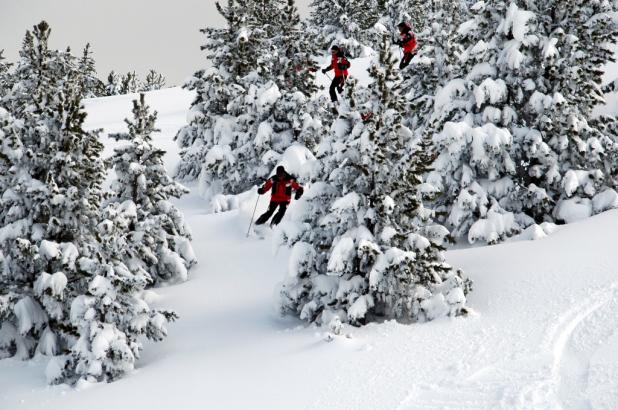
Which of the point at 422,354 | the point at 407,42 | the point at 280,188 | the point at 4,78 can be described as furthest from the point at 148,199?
the point at 4,78

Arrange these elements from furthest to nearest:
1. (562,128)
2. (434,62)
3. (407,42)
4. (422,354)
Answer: (407,42)
(434,62)
(562,128)
(422,354)

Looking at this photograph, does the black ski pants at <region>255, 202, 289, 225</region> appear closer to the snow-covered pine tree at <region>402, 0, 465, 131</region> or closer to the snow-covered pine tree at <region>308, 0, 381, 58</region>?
the snow-covered pine tree at <region>402, 0, 465, 131</region>

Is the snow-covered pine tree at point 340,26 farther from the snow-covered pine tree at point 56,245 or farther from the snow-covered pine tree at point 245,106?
the snow-covered pine tree at point 56,245

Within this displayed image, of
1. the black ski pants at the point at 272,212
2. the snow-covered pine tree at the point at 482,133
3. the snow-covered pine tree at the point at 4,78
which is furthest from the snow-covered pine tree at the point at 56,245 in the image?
the snow-covered pine tree at the point at 4,78

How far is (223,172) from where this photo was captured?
23.2m

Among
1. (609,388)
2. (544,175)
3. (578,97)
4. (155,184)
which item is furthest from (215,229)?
(609,388)

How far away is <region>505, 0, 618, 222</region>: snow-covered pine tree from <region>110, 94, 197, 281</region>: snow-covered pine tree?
950 centimetres

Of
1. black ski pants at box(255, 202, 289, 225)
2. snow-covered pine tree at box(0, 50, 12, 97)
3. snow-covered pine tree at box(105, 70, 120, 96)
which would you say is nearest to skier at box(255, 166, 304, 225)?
black ski pants at box(255, 202, 289, 225)

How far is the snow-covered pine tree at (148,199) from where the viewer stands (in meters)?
15.8

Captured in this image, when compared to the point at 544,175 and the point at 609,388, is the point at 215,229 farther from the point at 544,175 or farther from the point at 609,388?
the point at 609,388

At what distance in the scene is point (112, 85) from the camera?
65.4 meters

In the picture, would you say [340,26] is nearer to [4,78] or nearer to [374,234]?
[4,78]

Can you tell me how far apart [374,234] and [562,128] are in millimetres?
6667

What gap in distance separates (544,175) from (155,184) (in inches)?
419
